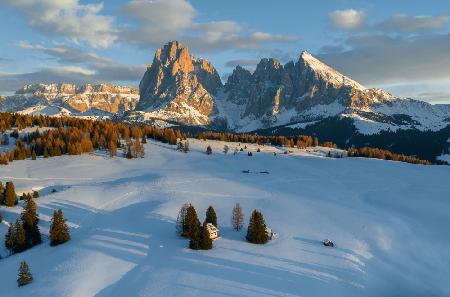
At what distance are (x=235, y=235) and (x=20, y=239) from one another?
34836 mm

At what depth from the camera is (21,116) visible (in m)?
197

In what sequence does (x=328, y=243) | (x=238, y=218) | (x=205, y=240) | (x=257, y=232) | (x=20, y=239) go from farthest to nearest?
1. (x=238, y=218)
2. (x=328, y=243)
3. (x=257, y=232)
4. (x=20, y=239)
5. (x=205, y=240)

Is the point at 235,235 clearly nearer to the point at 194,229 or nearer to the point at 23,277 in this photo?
the point at 194,229

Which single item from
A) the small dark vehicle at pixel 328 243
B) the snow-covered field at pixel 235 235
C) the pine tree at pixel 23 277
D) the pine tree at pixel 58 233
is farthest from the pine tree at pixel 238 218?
the pine tree at pixel 23 277

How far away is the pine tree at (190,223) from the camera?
69150 mm

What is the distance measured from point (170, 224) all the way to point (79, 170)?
66.9m

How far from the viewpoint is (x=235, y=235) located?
7594 centimetres

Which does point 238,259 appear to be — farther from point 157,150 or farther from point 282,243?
point 157,150

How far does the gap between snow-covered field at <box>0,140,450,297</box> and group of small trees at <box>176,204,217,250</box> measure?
1.68 m

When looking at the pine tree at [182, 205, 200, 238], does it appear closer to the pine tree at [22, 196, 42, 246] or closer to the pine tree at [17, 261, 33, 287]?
the pine tree at [17, 261, 33, 287]

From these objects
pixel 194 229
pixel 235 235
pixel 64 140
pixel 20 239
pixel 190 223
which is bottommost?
pixel 20 239

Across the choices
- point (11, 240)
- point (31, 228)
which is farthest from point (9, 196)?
point (11, 240)

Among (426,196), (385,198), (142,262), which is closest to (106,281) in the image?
(142,262)

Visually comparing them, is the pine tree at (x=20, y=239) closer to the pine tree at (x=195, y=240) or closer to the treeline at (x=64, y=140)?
the pine tree at (x=195, y=240)
